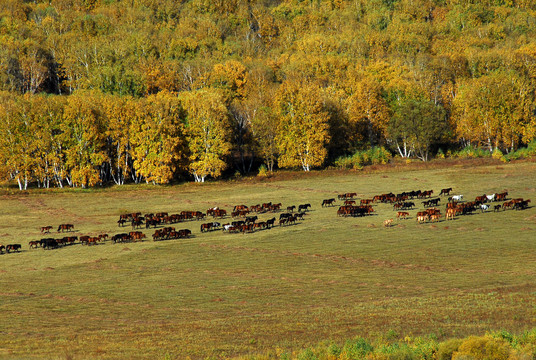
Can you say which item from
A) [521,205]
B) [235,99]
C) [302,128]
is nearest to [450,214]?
[521,205]

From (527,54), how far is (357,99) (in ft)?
146

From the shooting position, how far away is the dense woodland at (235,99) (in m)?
93.4

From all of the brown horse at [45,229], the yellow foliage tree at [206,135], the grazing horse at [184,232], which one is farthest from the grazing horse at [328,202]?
the brown horse at [45,229]

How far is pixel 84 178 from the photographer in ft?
296

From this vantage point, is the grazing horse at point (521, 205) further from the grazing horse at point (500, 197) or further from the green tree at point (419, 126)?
the green tree at point (419, 126)

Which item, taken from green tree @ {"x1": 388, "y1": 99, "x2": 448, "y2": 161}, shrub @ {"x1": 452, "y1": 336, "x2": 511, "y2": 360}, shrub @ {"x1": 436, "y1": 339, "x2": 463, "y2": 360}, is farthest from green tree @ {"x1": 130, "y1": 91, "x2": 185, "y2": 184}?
shrub @ {"x1": 452, "y1": 336, "x2": 511, "y2": 360}

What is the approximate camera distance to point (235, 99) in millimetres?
120438

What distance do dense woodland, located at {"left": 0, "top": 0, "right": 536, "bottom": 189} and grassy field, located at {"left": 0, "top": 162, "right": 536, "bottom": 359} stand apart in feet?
88.7

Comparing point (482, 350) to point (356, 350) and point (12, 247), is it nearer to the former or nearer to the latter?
point (356, 350)

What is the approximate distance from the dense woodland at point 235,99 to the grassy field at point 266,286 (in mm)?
27046

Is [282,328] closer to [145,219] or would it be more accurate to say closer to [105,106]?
[145,219]

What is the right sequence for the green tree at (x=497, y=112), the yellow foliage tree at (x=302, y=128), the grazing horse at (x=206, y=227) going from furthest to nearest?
the green tree at (x=497, y=112) < the yellow foliage tree at (x=302, y=128) < the grazing horse at (x=206, y=227)

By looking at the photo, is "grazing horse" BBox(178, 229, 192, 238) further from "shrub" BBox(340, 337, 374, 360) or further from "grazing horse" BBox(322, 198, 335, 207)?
"shrub" BBox(340, 337, 374, 360)

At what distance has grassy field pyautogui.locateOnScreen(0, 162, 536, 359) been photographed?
27141 millimetres
